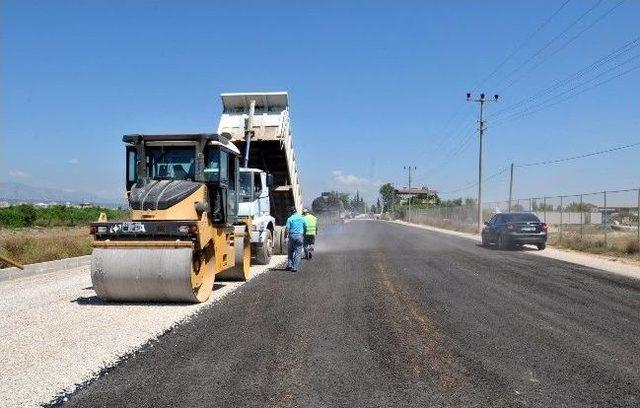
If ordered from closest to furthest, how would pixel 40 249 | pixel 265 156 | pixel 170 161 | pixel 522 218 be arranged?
pixel 170 161, pixel 40 249, pixel 265 156, pixel 522 218

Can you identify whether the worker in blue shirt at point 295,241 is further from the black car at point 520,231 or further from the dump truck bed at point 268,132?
the black car at point 520,231

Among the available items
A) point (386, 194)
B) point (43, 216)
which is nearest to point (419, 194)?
point (386, 194)

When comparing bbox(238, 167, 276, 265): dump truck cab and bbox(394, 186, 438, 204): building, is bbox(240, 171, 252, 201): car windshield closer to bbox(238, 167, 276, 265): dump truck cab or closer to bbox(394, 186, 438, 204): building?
bbox(238, 167, 276, 265): dump truck cab

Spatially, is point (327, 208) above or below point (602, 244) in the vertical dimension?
above

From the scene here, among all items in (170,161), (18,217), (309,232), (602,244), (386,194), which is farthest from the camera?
(386,194)

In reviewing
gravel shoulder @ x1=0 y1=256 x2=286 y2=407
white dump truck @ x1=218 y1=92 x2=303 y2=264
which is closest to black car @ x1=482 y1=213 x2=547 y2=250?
white dump truck @ x1=218 y1=92 x2=303 y2=264

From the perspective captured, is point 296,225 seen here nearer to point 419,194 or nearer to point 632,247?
point 632,247

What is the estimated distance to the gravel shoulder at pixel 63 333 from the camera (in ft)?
17.5

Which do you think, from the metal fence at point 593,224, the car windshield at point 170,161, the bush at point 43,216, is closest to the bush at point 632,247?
the metal fence at point 593,224

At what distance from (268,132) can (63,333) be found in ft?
34.6

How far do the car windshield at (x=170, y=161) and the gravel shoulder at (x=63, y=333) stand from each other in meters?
2.38

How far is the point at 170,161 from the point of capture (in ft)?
34.4

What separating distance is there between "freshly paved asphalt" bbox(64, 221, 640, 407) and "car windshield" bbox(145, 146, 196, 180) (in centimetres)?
249

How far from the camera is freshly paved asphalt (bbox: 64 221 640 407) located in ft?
16.2
